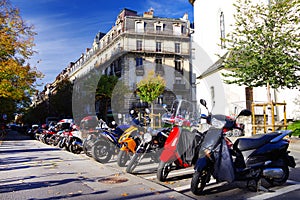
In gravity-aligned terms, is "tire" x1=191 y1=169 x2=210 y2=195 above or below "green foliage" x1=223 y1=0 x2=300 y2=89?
below

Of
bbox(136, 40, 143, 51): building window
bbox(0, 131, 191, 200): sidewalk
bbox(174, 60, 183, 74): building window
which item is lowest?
bbox(0, 131, 191, 200): sidewalk

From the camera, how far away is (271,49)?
14.1m

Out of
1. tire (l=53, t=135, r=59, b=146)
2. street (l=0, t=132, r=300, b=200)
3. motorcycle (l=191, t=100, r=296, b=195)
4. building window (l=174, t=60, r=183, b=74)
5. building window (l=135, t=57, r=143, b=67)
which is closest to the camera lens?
motorcycle (l=191, t=100, r=296, b=195)

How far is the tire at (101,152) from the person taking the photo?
8641 mm

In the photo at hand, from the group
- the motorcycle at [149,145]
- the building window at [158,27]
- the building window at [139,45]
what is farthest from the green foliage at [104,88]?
the motorcycle at [149,145]

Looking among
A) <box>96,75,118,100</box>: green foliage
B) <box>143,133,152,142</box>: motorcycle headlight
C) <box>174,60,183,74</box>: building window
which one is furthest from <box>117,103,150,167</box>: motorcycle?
<box>174,60,183,74</box>: building window

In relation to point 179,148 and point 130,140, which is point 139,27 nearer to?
point 130,140

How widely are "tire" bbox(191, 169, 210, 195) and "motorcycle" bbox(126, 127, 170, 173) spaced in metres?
2.07

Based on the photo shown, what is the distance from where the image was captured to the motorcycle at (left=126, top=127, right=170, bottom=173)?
6.59 m

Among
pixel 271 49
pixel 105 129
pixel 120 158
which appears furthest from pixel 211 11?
pixel 120 158

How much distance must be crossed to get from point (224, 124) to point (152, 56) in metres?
36.6

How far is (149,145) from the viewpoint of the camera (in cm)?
675

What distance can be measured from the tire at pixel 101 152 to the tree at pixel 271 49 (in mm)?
9051

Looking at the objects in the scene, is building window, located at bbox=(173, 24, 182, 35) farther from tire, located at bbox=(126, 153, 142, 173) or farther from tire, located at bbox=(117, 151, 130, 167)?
tire, located at bbox=(126, 153, 142, 173)
